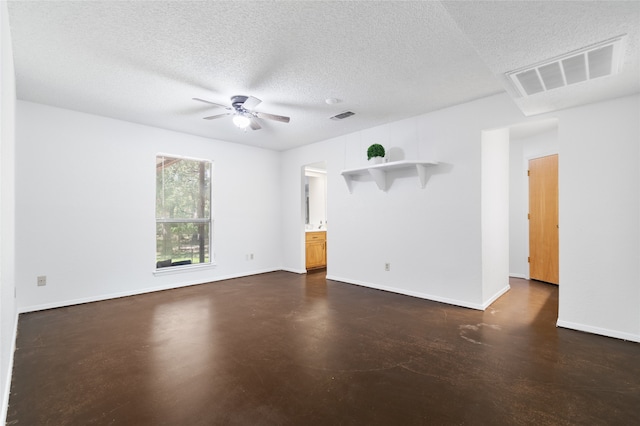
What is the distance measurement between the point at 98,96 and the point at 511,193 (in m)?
6.75

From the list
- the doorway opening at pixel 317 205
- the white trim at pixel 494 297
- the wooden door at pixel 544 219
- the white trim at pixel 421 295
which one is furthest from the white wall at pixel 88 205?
the wooden door at pixel 544 219

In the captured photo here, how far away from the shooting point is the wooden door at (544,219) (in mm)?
5082

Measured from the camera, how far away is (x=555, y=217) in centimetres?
508

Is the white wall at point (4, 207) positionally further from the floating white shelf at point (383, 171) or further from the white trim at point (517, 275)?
the white trim at point (517, 275)

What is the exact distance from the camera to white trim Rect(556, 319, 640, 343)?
2.79 metres

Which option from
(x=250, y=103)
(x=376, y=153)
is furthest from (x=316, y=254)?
(x=250, y=103)

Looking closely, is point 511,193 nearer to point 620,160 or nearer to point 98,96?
point 620,160

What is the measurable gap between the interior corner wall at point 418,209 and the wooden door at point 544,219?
2.38 metres

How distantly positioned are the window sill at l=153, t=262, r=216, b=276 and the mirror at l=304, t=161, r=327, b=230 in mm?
2737

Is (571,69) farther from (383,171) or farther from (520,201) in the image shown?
(520,201)

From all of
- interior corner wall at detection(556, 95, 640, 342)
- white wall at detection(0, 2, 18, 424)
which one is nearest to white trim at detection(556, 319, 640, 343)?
interior corner wall at detection(556, 95, 640, 342)

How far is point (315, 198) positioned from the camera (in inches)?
305

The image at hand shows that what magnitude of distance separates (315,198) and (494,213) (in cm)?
437

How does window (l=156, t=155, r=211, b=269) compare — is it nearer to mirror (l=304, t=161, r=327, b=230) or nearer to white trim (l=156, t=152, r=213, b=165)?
white trim (l=156, t=152, r=213, b=165)
